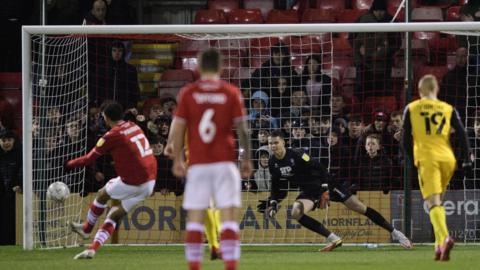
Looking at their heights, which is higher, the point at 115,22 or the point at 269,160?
the point at 115,22

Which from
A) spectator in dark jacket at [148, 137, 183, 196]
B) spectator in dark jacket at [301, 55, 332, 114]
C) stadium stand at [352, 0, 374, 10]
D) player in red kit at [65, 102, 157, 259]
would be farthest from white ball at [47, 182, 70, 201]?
stadium stand at [352, 0, 374, 10]

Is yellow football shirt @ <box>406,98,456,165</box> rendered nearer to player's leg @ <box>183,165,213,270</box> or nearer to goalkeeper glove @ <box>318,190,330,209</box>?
goalkeeper glove @ <box>318,190,330,209</box>

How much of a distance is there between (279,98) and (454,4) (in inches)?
198

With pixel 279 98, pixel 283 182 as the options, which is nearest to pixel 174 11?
pixel 279 98

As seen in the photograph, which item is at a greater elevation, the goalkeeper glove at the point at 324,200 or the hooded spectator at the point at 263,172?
the hooded spectator at the point at 263,172

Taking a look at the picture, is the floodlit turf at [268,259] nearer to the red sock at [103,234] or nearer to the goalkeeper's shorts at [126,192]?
the red sock at [103,234]

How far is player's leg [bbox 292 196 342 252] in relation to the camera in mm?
14570

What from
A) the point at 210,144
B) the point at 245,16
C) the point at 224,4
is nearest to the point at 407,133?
the point at 210,144

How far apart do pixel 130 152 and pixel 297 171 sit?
256 cm

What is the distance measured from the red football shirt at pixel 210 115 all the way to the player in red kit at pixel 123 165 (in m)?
4.21

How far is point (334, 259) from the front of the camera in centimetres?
1308

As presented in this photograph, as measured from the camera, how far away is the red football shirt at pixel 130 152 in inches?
524

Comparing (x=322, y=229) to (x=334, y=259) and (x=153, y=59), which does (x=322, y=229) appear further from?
(x=153, y=59)

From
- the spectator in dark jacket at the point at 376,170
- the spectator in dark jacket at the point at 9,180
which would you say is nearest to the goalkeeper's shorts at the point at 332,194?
the spectator in dark jacket at the point at 376,170
